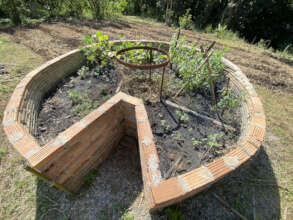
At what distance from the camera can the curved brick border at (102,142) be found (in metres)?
1.20


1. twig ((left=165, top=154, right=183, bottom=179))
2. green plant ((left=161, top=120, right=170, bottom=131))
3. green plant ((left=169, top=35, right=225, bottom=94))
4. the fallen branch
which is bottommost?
twig ((left=165, top=154, right=183, bottom=179))

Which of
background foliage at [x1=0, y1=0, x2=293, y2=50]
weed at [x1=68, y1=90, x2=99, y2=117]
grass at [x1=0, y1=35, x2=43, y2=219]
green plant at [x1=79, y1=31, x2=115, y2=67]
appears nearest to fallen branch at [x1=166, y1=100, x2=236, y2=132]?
weed at [x1=68, y1=90, x2=99, y2=117]

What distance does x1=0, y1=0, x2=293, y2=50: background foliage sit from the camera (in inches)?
292

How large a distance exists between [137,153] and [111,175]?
Result: 522 mm

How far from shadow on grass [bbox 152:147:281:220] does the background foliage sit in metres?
7.28

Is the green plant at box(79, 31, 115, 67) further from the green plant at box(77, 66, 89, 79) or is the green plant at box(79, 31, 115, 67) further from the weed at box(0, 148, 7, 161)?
the weed at box(0, 148, 7, 161)

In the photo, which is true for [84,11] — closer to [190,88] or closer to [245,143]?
[190,88]

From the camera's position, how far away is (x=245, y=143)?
57.9 inches

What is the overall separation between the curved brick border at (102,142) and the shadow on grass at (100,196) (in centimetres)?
17

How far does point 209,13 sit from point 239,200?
51.1ft

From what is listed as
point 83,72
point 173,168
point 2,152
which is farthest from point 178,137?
point 2,152

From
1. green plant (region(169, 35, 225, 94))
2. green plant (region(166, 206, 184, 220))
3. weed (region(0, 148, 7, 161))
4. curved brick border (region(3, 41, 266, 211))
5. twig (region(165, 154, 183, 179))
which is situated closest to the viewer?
Answer: curved brick border (region(3, 41, 266, 211))

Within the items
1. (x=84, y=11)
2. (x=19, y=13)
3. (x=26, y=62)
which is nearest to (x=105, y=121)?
(x=26, y=62)

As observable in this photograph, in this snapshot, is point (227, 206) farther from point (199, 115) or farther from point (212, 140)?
point (199, 115)
